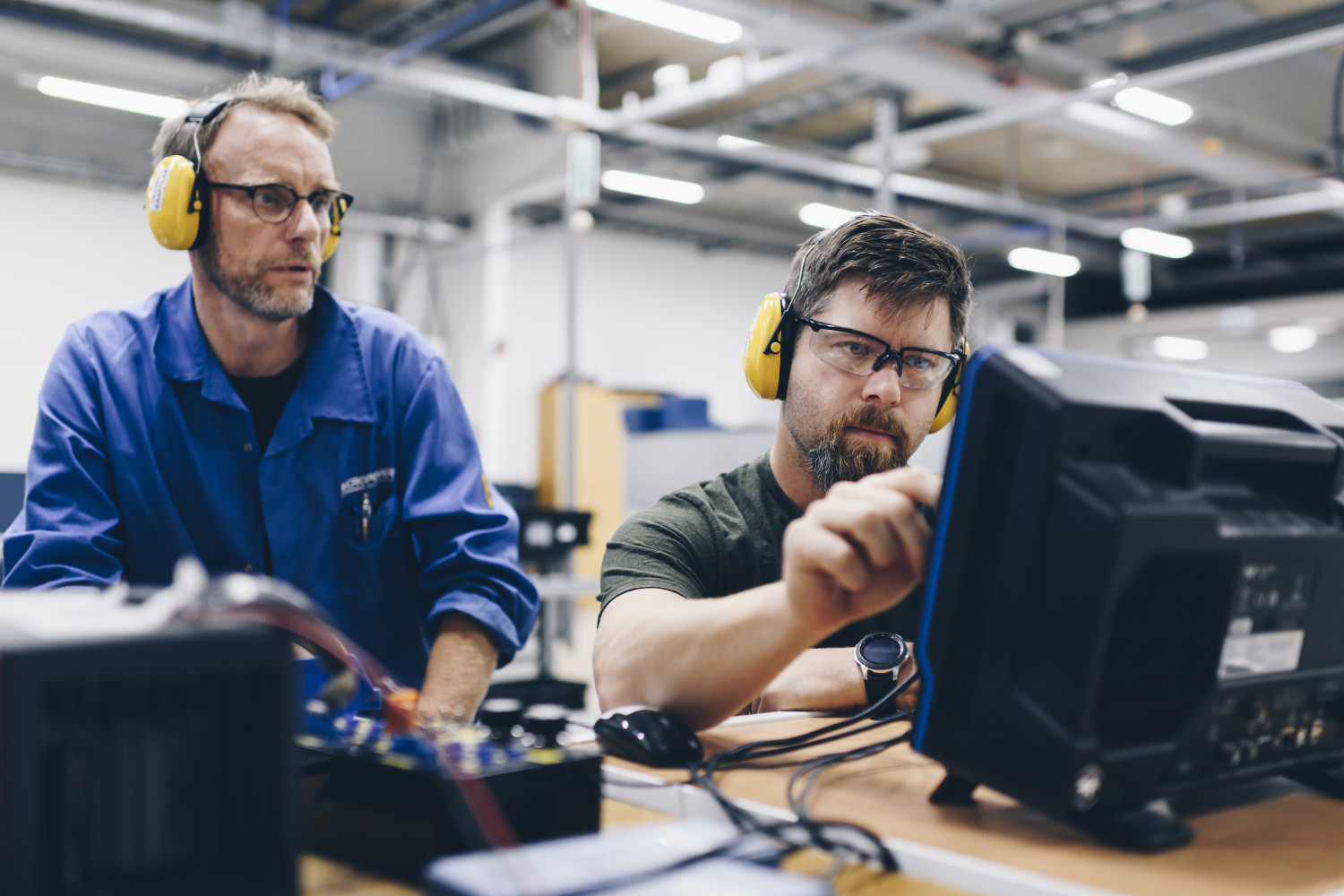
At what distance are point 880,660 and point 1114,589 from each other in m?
0.50

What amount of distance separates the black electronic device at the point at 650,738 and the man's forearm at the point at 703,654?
0.14 ft

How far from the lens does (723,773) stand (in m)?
0.89

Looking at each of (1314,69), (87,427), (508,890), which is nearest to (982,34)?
(1314,69)

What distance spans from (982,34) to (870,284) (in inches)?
213

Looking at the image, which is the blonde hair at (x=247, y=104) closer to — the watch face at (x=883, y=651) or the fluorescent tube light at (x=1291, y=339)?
the watch face at (x=883, y=651)

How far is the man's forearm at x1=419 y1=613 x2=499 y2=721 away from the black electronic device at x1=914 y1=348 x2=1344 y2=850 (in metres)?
0.92

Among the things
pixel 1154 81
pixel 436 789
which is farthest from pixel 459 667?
pixel 1154 81

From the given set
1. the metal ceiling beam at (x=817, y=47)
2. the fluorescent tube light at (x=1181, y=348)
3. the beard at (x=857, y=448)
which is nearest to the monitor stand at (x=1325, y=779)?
the beard at (x=857, y=448)

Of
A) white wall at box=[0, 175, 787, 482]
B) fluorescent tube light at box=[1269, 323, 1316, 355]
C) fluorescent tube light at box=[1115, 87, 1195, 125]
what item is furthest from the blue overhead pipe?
fluorescent tube light at box=[1269, 323, 1316, 355]

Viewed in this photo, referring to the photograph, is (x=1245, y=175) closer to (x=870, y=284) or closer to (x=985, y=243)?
(x=985, y=243)

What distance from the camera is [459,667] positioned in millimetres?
1556

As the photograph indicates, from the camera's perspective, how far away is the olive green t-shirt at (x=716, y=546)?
129 centimetres

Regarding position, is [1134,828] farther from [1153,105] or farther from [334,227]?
[1153,105]

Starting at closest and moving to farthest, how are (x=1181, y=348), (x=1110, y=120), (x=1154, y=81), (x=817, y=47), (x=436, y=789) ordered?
(x=436, y=789) → (x=1154, y=81) → (x=817, y=47) → (x=1110, y=120) → (x=1181, y=348)
